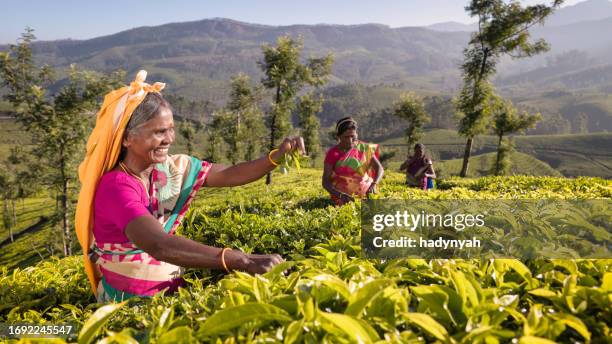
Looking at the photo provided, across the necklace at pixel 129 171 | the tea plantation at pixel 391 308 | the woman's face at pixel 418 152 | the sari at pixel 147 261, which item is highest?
the necklace at pixel 129 171

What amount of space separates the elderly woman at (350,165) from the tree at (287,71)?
22855 mm

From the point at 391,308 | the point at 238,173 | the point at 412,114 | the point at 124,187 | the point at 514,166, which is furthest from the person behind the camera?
the point at 514,166

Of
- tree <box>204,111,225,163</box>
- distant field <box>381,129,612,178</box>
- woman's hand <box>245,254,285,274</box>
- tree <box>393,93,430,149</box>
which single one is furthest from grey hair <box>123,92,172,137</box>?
distant field <box>381,129,612,178</box>

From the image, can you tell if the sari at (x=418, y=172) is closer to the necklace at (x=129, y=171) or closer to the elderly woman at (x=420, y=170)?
the elderly woman at (x=420, y=170)

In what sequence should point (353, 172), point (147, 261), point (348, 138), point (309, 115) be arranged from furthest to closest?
point (309, 115), point (348, 138), point (353, 172), point (147, 261)

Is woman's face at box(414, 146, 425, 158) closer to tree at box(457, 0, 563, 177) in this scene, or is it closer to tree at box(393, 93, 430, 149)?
tree at box(457, 0, 563, 177)

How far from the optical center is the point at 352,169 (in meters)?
6.92

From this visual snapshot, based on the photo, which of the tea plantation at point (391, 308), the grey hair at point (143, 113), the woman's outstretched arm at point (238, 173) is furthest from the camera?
the woman's outstretched arm at point (238, 173)

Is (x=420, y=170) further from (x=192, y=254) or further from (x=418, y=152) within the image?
(x=192, y=254)

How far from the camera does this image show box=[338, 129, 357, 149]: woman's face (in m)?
7.04

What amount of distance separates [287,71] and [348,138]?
79.1 feet

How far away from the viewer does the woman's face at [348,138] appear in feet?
23.1

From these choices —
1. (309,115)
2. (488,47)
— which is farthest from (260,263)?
(309,115)

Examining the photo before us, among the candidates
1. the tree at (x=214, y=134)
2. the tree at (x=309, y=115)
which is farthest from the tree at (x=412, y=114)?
the tree at (x=214, y=134)
